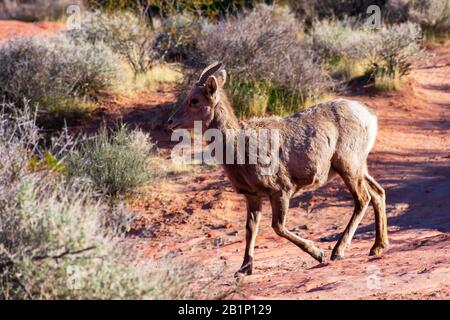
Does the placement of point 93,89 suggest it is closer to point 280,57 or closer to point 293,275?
point 280,57

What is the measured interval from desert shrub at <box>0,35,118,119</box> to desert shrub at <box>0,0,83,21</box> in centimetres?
1519

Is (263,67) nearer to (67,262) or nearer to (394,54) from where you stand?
(394,54)

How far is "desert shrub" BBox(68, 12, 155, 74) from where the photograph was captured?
2050 centimetres

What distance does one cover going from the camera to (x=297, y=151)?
31.4 ft

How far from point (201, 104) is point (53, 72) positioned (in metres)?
9.49

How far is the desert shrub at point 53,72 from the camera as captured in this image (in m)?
17.6

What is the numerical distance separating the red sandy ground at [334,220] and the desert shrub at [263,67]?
1719mm

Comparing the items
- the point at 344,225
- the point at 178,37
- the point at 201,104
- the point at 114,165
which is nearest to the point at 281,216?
the point at 201,104

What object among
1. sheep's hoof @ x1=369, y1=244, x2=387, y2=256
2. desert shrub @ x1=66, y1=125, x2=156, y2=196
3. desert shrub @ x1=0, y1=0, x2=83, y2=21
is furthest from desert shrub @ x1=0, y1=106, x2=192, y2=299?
desert shrub @ x1=0, y1=0, x2=83, y2=21

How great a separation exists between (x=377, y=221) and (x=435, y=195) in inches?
117

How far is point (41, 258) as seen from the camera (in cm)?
599

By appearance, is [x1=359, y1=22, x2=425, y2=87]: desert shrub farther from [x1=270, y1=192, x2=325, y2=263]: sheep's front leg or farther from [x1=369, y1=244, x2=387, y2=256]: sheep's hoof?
[x1=270, y1=192, x2=325, y2=263]: sheep's front leg

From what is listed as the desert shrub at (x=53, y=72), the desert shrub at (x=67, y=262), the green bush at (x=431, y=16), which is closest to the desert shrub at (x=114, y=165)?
the desert shrub at (x=53, y=72)
